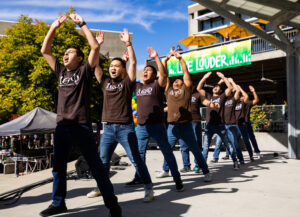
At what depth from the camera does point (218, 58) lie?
660 inches

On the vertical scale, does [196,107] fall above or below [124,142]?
above

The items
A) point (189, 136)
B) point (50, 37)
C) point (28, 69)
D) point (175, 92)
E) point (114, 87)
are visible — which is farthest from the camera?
point (28, 69)

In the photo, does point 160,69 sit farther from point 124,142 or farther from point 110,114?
point 124,142

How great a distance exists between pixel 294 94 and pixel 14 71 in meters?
21.6

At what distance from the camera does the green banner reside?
15.8m

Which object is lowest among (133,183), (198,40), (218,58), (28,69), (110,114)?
(133,183)

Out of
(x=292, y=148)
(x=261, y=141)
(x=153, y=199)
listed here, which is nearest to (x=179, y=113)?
(x=153, y=199)

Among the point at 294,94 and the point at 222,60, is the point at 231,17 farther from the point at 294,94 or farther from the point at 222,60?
the point at 222,60

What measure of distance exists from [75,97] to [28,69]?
23.3 m

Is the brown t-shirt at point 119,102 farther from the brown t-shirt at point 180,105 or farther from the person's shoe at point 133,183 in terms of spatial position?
the person's shoe at point 133,183

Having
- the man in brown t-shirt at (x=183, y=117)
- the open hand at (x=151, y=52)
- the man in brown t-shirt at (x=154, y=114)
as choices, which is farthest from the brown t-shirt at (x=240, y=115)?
the open hand at (x=151, y=52)

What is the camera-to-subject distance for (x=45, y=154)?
10922 mm

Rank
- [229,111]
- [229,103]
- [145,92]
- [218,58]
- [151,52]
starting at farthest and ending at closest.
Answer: [218,58] → [229,103] → [229,111] → [145,92] → [151,52]

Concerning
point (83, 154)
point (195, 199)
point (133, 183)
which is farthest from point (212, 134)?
point (83, 154)
